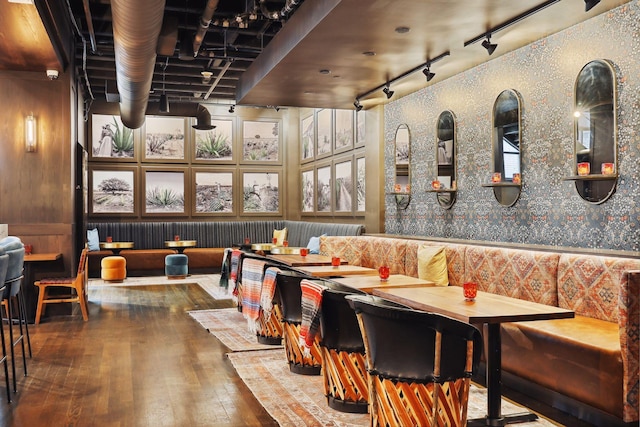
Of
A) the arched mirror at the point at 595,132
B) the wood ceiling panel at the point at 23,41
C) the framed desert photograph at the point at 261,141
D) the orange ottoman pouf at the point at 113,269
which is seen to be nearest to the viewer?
the arched mirror at the point at 595,132

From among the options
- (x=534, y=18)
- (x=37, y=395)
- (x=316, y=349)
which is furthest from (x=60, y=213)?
(x=534, y=18)

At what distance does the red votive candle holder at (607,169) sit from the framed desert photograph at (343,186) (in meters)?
5.79

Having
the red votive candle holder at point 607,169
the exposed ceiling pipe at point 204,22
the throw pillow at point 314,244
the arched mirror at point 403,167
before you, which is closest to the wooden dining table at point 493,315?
the red votive candle holder at point 607,169

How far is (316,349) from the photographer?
4484mm

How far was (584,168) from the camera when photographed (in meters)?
4.96

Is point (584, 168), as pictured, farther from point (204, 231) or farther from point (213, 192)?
point (213, 192)

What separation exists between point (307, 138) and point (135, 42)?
7323 millimetres

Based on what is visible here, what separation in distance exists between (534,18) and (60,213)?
611 cm

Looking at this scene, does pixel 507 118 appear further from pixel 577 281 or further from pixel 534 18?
pixel 577 281

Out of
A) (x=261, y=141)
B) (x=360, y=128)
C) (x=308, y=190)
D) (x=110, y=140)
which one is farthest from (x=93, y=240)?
(x=360, y=128)

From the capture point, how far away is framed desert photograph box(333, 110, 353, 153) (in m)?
10.4

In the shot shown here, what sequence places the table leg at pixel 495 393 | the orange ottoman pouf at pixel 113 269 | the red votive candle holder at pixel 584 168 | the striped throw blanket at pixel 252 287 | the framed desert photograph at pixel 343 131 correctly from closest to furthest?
the table leg at pixel 495 393 < the red votive candle holder at pixel 584 168 < the striped throw blanket at pixel 252 287 < the framed desert photograph at pixel 343 131 < the orange ottoman pouf at pixel 113 269

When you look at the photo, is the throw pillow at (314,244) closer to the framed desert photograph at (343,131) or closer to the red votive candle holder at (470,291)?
the framed desert photograph at (343,131)

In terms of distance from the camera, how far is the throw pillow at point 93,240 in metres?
11.7
